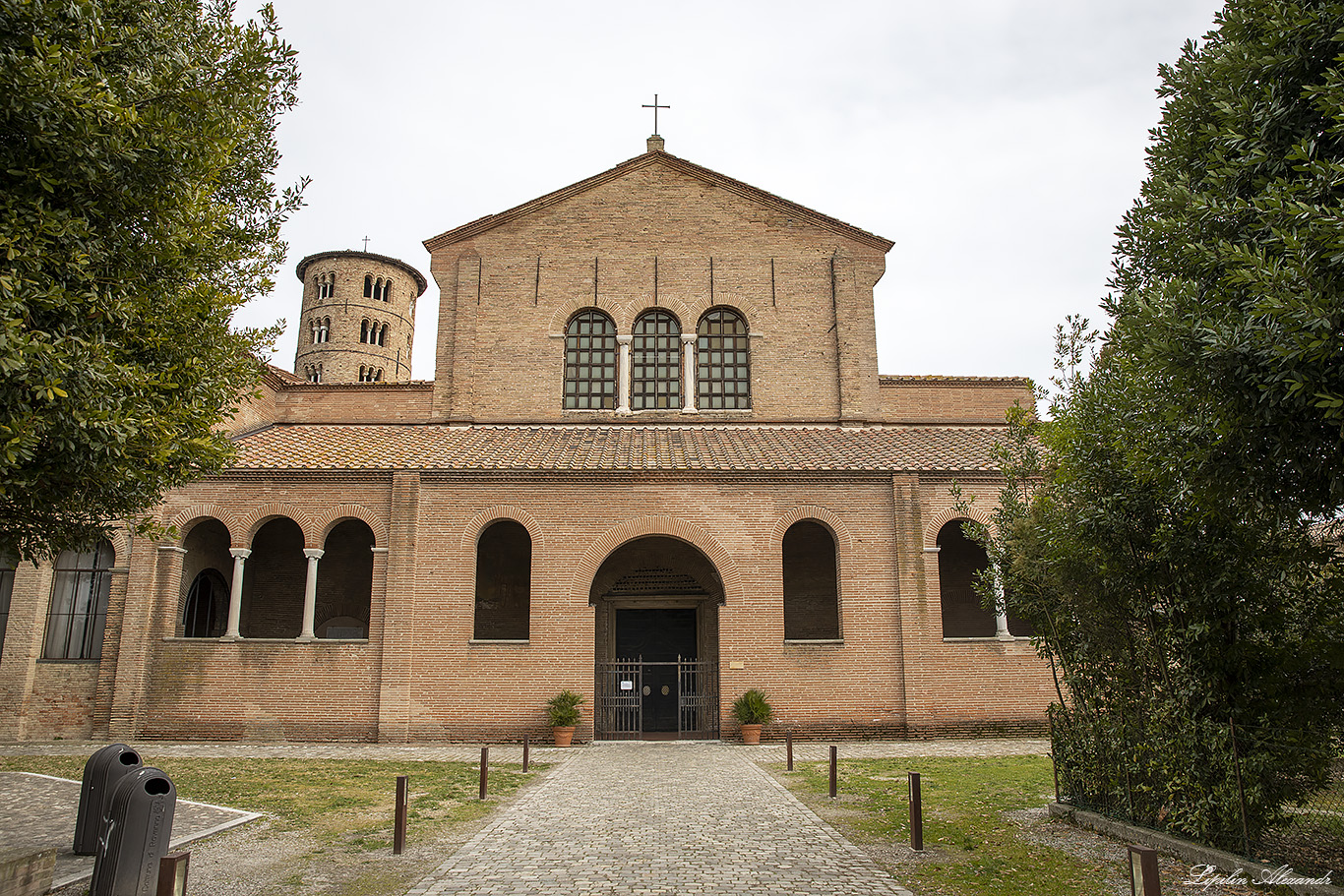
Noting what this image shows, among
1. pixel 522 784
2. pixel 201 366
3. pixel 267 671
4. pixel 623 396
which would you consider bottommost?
pixel 522 784

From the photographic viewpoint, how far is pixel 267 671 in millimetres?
16594

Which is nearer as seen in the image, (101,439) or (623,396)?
(101,439)

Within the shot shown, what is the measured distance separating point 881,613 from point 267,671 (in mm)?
12378

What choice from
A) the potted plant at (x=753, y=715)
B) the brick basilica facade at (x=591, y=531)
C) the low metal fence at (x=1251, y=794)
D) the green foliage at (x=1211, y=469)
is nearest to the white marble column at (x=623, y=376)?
the brick basilica facade at (x=591, y=531)

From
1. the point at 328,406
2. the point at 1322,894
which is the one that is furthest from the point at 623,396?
the point at 1322,894

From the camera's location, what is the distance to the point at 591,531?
56.6 ft

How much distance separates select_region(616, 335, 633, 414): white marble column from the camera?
2077 cm

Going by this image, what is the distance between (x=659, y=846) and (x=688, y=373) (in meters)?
14.0

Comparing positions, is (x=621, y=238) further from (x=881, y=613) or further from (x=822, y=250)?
(x=881, y=613)

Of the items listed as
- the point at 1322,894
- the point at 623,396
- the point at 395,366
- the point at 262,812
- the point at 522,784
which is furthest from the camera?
the point at 395,366

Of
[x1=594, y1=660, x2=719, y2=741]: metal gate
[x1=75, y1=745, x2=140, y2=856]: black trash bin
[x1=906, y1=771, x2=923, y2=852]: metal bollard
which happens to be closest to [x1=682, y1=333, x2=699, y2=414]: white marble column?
[x1=594, y1=660, x2=719, y2=741]: metal gate

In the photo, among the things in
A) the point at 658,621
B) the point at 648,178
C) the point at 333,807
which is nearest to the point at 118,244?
the point at 333,807

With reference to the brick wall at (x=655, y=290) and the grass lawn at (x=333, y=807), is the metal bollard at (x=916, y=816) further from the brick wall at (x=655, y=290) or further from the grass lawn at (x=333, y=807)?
the brick wall at (x=655, y=290)

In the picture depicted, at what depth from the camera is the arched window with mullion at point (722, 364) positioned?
68.7 ft
